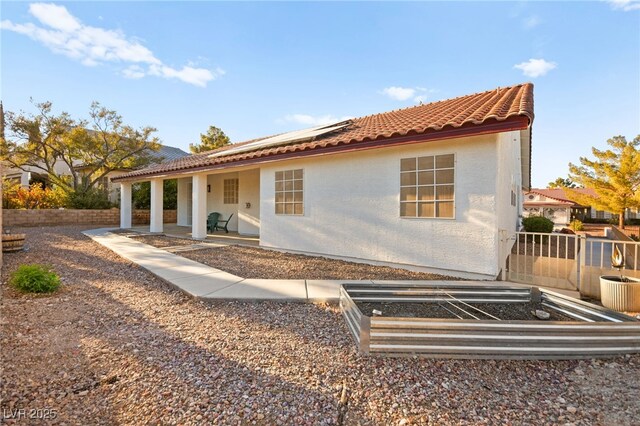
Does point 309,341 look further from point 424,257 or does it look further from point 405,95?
point 405,95

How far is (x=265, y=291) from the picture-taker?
514cm

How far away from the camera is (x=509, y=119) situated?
17.2 ft

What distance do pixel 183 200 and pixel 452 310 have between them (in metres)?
17.0

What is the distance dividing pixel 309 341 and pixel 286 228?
6.18 metres

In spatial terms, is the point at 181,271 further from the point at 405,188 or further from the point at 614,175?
the point at 614,175

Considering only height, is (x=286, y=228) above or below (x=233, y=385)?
above

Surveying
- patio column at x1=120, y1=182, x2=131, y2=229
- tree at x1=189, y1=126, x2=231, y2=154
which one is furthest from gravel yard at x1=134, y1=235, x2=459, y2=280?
tree at x1=189, y1=126, x2=231, y2=154

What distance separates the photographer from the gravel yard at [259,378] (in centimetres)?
225

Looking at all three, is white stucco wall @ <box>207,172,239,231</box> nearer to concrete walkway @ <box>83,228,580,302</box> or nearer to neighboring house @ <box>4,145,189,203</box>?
neighboring house @ <box>4,145,189,203</box>

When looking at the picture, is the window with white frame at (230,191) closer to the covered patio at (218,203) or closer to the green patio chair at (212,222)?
the covered patio at (218,203)

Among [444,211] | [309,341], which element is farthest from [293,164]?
[309,341]

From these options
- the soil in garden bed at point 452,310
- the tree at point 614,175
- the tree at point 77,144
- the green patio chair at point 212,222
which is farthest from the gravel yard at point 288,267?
the tree at point 614,175

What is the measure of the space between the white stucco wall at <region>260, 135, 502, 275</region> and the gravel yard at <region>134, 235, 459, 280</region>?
15.1 inches

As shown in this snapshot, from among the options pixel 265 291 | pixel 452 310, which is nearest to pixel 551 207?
pixel 452 310
